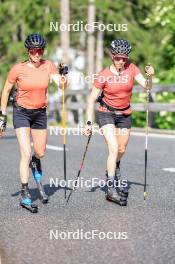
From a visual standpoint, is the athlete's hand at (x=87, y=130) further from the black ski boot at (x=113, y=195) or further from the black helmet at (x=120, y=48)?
the black helmet at (x=120, y=48)

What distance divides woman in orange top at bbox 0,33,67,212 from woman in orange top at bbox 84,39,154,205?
0.51m

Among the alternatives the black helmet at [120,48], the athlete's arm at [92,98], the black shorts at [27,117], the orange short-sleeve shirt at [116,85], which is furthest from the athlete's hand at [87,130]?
the black helmet at [120,48]

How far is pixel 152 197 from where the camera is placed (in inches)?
366

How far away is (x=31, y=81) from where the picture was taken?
28.2 ft

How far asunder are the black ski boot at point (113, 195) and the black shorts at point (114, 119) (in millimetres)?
659

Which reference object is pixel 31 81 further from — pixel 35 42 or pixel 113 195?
pixel 113 195

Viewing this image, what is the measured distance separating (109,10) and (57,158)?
29.2m

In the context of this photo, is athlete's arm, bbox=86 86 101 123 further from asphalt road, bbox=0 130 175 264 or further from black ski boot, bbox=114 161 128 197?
asphalt road, bbox=0 130 175 264

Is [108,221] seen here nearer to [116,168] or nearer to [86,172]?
[116,168]

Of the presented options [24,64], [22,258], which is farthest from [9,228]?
[24,64]

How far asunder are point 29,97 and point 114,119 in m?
1.10

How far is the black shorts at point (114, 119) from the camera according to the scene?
9102 mm

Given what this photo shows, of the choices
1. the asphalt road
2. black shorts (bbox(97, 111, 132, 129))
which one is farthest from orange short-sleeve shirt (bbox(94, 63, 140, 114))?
the asphalt road

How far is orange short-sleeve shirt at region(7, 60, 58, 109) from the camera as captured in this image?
A: 859 cm
